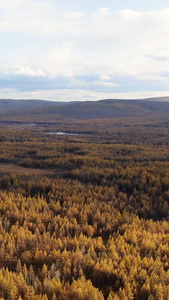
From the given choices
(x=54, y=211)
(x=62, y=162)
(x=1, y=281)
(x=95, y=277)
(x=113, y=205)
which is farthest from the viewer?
(x=62, y=162)

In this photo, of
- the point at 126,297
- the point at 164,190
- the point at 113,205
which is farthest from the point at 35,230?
the point at 164,190

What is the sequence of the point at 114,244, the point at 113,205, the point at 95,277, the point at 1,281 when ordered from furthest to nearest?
the point at 113,205, the point at 114,244, the point at 95,277, the point at 1,281

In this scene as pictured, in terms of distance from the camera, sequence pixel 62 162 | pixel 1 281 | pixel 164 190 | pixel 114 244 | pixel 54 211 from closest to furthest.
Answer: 1. pixel 1 281
2. pixel 114 244
3. pixel 54 211
4. pixel 164 190
5. pixel 62 162

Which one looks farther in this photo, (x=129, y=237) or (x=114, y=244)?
(x=129, y=237)

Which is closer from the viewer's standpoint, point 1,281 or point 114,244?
point 1,281

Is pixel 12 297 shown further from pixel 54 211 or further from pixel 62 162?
pixel 62 162

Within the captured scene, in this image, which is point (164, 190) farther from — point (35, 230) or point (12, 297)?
point (12, 297)

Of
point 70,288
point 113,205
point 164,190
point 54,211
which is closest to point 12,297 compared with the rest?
point 70,288

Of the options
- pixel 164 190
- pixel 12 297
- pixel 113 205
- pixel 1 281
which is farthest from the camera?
→ pixel 164 190
